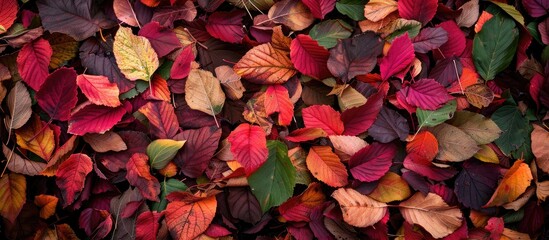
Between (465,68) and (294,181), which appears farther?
(465,68)

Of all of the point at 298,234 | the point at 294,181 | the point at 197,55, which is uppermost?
the point at 197,55

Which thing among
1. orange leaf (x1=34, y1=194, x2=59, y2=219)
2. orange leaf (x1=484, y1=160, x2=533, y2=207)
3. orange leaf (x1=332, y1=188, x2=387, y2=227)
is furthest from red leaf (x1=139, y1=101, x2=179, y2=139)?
orange leaf (x1=484, y1=160, x2=533, y2=207)

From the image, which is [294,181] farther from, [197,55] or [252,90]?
[197,55]

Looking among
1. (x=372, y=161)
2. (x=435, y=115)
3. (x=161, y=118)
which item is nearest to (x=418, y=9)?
(x=435, y=115)

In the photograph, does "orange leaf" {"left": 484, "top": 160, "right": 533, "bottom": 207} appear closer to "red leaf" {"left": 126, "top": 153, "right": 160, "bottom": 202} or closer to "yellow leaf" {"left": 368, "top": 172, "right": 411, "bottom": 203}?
"yellow leaf" {"left": 368, "top": 172, "right": 411, "bottom": 203}

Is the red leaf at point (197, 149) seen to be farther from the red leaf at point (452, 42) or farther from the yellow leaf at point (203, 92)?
the red leaf at point (452, 42)

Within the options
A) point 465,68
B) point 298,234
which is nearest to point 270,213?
point 298,234

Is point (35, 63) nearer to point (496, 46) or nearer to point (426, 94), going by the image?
point (426, 94)

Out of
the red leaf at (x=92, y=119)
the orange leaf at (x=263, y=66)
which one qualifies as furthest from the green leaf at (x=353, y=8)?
the red leaf at (x=92, y=119)
